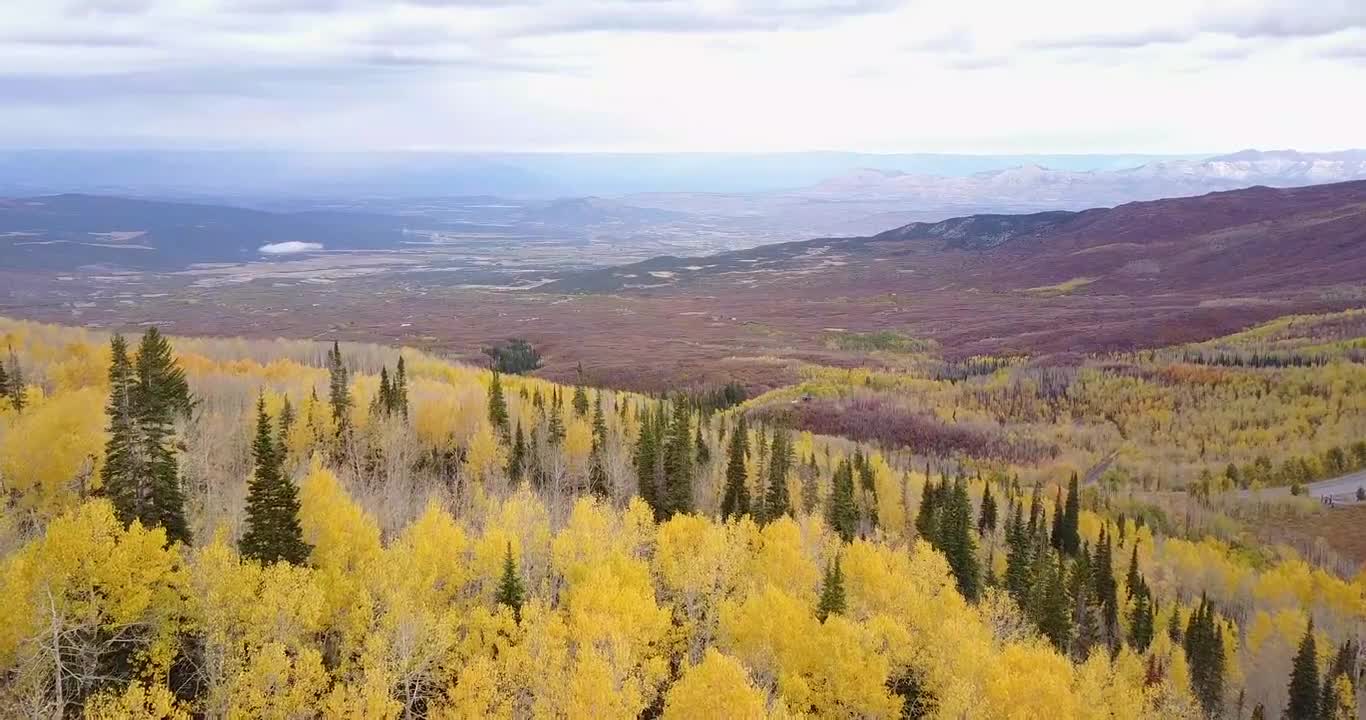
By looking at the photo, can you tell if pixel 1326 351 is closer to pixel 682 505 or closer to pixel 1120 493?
pixel 1120 493

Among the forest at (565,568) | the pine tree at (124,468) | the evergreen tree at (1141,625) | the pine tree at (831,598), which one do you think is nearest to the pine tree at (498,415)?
the forest at (565,568)

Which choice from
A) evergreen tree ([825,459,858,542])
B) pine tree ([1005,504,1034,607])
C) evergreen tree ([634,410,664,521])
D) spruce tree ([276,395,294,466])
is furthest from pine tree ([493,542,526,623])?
pine tree ([1005,504,1034,607])

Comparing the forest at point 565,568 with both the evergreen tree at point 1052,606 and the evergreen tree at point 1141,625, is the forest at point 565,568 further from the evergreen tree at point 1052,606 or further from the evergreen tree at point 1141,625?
the evergreen tree at point 1141,625

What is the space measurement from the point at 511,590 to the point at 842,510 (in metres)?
42.2

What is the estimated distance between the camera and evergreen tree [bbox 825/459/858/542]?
81375 millimetres

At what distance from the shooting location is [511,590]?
47125 millimetres

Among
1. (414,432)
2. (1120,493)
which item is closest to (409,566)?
(414,432)

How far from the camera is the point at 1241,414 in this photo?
524 feet

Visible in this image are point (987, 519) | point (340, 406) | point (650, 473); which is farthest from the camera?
point (987, 519)

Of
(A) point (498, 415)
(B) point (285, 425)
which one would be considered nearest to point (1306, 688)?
(A) point (498, 415)

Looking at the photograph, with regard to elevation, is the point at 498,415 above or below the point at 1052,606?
above

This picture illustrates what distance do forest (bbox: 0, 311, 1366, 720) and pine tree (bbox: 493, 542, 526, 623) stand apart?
18 cm

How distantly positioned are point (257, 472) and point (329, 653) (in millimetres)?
9884

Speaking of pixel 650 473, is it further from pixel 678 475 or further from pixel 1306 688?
pixel 1306 688
